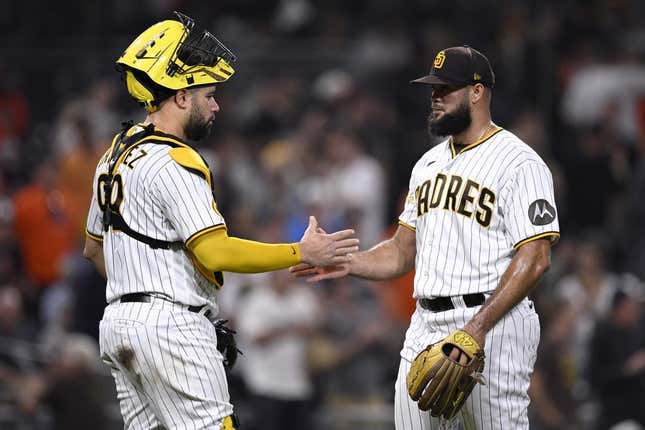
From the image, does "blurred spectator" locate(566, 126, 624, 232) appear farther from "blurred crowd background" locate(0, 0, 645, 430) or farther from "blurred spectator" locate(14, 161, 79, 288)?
"blurred spectator" locate(14, 161, 79, 288)

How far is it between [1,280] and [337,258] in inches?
260

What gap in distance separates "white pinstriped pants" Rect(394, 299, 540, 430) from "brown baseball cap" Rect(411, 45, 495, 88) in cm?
111

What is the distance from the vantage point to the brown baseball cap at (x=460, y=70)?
6.27 metres

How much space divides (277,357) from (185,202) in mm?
5470

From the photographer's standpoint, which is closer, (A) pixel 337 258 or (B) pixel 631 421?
(A) pixel 337 258

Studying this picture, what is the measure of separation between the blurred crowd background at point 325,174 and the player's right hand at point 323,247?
3.93 meters

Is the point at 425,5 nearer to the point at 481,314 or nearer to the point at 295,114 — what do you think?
the point at 295,114

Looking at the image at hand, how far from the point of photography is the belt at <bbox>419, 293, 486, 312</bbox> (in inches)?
240

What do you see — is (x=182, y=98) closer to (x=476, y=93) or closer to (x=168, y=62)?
(x=168, y=62)

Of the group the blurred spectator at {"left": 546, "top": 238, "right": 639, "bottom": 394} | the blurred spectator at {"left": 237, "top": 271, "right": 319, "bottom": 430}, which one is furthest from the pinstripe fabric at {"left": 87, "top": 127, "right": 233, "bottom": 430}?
the blurred spectator at {"left": 546, "top": 238, "right": 639, "bottom": 394}

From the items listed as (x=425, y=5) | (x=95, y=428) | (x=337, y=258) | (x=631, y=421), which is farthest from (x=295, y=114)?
(x=337, y=258)

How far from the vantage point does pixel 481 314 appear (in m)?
5.89

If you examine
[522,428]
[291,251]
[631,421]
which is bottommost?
[631,421]

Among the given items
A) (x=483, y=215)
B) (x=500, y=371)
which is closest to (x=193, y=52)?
(x=483, y=215)
